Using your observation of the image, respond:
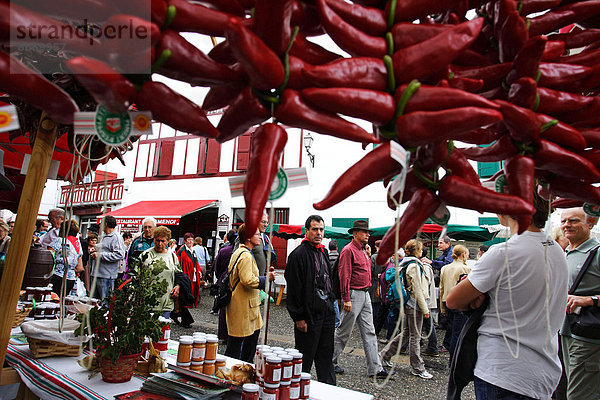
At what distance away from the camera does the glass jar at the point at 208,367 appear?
6.20 ft

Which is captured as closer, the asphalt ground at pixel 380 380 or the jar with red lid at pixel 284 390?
the jar with red lid at pixel 284 390

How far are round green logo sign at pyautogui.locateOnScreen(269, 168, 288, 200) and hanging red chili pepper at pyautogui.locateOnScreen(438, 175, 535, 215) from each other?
34cm

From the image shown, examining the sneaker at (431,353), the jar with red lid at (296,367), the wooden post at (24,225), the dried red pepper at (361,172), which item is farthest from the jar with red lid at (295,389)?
the sneaker at (431,353)

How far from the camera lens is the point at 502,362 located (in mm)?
1761

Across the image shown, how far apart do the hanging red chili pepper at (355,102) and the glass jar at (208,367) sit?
1.65 meters

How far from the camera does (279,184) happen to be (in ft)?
2.70

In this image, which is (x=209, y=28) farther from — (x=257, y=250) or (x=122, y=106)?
(x=257, y=250)

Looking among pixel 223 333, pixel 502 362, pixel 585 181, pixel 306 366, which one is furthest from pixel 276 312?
pixel 585 181

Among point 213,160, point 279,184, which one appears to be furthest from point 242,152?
point 279,184

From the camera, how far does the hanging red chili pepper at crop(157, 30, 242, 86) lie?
0.62 metres

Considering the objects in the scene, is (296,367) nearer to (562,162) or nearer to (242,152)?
(562,162)

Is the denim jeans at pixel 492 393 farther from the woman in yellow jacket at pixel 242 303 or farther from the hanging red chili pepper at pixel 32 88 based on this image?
the woman in yellow jacket at pixel 242 303

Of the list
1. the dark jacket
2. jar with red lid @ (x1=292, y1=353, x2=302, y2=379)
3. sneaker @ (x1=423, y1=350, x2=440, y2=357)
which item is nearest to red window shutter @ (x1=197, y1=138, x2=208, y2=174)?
sneaker @ (x1=423, y1=350, x2=440, y2=357)

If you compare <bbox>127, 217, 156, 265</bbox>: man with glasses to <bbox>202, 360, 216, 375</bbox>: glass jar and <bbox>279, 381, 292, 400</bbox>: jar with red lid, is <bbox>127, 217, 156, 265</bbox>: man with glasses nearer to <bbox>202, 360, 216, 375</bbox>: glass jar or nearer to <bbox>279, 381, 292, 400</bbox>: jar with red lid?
<bbox>202, 360, 216, 375</bbox>: glass jar
